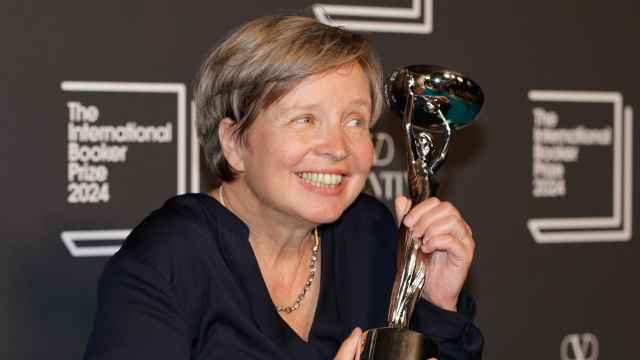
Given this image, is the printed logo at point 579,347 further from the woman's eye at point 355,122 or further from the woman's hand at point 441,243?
the woman's eye at point 355,122

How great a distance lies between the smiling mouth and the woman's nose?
1.3 inches

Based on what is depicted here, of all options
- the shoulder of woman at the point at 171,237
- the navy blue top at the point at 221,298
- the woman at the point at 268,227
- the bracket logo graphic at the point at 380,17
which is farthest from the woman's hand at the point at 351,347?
the bracket logo graphic at the point at 380,17

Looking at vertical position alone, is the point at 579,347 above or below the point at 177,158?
below

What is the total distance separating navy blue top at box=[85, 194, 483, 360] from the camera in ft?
4.51

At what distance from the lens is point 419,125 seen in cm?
154

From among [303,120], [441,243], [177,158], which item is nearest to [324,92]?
[303,120]

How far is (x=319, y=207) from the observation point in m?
1.46

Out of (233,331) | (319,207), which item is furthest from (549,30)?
(233,331)

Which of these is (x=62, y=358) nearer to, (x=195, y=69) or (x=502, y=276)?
(x=195, y=69)

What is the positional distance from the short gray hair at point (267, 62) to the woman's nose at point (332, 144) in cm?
8

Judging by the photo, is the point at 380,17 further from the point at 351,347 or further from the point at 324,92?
the point at 351,347

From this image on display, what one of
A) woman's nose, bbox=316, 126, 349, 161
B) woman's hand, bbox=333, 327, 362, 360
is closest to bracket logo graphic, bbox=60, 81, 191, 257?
woman's nose, bbox=316, 126, 349, 161

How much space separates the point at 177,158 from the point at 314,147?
537 millimetres

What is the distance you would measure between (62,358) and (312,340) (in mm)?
532
